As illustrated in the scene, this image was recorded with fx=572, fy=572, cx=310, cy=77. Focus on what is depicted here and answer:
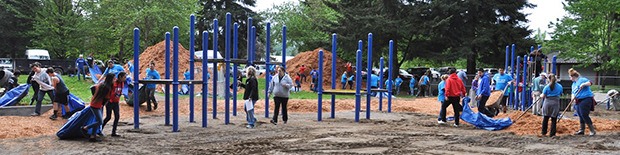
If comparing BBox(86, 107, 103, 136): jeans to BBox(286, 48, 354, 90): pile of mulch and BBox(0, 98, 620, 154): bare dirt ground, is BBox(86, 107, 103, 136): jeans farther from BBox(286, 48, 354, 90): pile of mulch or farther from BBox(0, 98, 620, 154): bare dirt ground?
BBox(286, 48, 354, 90): pile of mulch

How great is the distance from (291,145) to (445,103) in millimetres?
5267

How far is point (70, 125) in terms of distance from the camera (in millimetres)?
9797

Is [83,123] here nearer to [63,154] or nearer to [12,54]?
[63,154]

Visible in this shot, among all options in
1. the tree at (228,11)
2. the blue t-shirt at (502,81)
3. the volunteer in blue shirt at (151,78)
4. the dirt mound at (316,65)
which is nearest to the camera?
the volunteer in blue shirt at (151,78)

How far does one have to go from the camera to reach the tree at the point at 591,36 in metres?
25.9

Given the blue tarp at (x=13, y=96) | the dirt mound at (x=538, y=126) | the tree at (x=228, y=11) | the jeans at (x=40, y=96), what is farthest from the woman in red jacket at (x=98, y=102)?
the tree at (x=228, y=11)

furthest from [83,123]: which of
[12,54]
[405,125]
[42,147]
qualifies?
[12,54]

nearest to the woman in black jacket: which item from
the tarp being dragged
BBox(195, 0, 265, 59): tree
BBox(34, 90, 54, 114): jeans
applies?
BBox(34, 90, 54, 114): jeans

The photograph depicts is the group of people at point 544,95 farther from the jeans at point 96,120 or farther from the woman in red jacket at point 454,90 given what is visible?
the jeans at point 96,120

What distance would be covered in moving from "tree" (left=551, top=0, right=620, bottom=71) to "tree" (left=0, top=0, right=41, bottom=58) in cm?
3952

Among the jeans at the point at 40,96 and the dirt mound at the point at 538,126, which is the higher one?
the jeans at the point at 40,96

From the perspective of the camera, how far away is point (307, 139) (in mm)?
10562

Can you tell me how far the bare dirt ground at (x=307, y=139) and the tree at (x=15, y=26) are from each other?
124ft

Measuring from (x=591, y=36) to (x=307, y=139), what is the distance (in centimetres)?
2159
